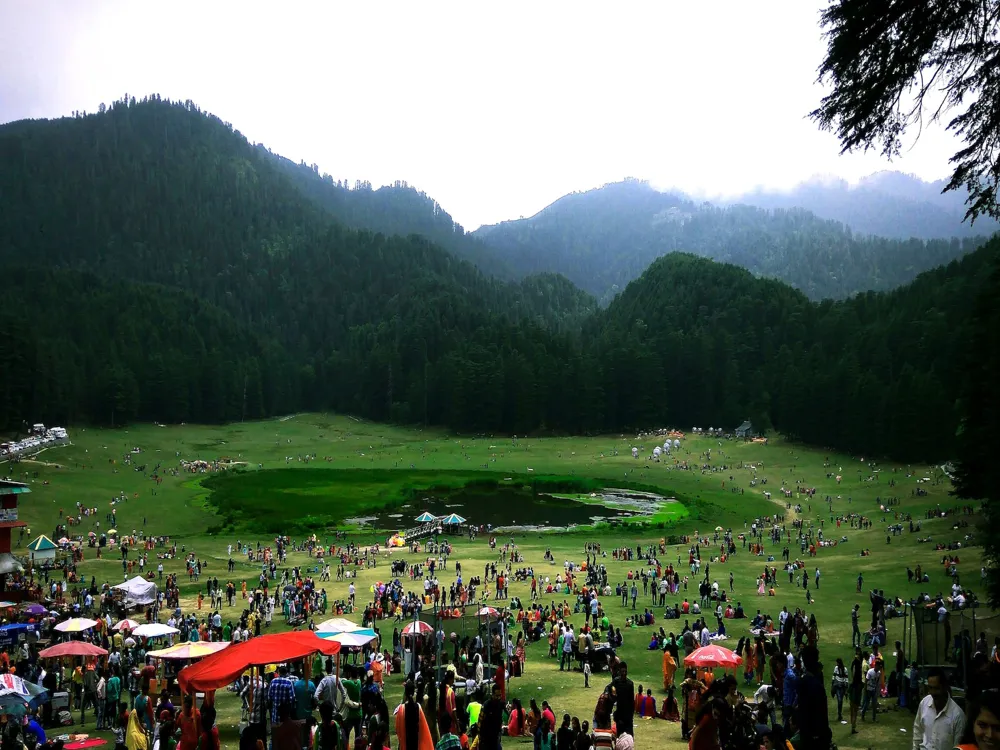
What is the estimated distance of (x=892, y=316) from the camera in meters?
121

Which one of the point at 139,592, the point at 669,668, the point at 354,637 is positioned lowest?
the point at 139,592

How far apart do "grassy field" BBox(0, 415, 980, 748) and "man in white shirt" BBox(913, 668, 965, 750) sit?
8.48 m

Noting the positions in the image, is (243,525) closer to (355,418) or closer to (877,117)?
(877,117)

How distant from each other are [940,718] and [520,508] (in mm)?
66432

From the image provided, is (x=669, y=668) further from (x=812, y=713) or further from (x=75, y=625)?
(x=75, y=625)

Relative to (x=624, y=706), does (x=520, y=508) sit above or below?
below

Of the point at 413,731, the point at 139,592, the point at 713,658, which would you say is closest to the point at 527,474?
the point at 139,592

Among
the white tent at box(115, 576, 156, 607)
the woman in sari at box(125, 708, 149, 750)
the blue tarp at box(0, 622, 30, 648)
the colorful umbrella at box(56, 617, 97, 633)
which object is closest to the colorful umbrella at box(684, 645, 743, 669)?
the woman in sari at box(125, 708, 149, 750)

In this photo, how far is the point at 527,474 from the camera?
90.4m

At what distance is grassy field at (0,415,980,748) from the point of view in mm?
27375

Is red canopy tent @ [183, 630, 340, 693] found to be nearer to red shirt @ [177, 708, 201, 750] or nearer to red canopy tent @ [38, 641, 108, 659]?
red shirt @ [177, 708, 201, 750]

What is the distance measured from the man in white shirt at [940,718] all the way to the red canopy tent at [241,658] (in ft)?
37.0

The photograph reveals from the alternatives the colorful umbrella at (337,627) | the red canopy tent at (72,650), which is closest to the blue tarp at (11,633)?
the red canopy tent at (72,650)

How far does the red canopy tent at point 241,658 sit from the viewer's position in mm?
14234
